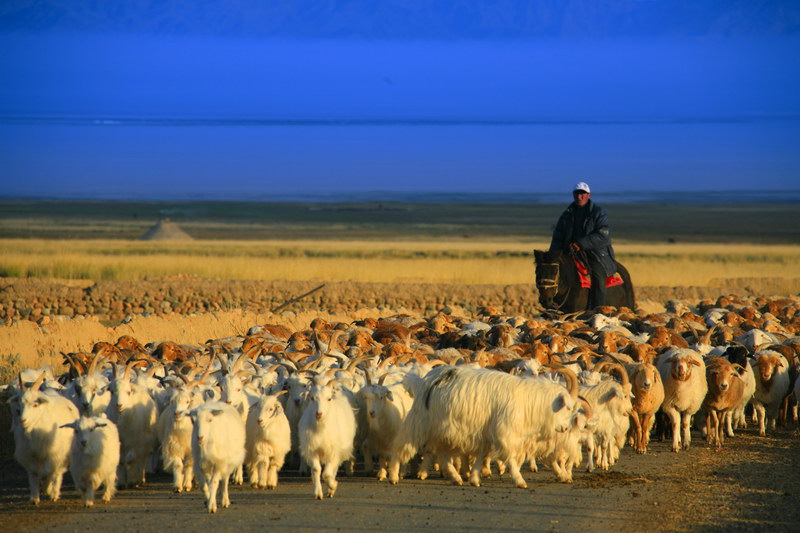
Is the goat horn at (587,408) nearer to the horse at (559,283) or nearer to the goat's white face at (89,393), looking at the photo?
the goat's white face at (89,393)

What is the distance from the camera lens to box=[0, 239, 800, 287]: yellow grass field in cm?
3478

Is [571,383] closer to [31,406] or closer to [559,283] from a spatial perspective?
[31,406]

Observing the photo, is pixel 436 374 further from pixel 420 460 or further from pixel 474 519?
pixel 474 519

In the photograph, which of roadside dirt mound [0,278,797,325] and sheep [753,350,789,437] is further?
roadside dirt mound [0,278,797,325]

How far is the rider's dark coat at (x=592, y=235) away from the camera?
64.0 feet

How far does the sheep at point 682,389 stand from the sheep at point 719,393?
0.52 ft

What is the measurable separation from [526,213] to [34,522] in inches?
4105

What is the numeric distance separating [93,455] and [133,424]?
101 cm

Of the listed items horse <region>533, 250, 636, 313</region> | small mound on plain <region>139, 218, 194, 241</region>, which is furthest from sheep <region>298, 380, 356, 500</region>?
small mound on plain <region>139, 218, 194, 241</region>

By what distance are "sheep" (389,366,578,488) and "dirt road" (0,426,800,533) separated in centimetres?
32

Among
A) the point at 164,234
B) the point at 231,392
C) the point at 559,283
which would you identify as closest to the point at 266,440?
the point at 231,392

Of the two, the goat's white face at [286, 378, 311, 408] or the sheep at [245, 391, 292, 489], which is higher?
the goat's white face at [286, 378, 311, 408]

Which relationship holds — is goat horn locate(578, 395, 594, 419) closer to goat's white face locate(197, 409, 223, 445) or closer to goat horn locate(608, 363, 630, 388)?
goat horn locate(608, 363, 630, 388)

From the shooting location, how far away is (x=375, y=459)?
41.1ft
